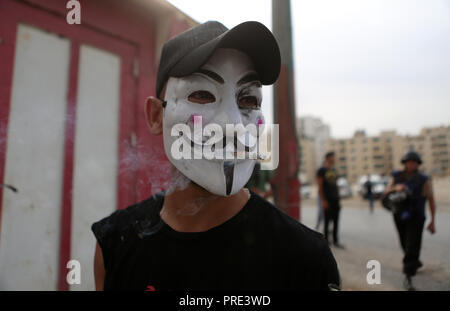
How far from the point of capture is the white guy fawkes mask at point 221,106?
0.97 metres

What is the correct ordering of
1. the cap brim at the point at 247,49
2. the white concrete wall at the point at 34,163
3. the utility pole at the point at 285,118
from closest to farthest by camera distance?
1. the cap brim at the point at 247,49
2. the white concrete wall at the point at 34,163
3. the utility pole at the point at 285,118

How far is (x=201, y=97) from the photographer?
1.03 m

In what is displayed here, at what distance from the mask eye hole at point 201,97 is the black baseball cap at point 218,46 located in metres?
0.08

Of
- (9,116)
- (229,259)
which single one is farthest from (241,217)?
(9,116)

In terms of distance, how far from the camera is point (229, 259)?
0.98 m

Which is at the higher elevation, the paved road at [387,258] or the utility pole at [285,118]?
the utility pole at [285,118]

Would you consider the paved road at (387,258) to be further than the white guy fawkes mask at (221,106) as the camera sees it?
Yes

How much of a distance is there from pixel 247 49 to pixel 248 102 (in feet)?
0.62

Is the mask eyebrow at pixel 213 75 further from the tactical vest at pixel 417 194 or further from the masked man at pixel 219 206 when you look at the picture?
the tactical vest at pixel 417 194

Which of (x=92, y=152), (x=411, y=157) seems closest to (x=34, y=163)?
(x=92, y=152)

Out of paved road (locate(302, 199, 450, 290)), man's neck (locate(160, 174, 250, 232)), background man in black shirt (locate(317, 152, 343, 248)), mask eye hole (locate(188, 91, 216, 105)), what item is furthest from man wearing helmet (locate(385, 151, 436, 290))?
mask eye hole (locate(188, 91, 216, 105))

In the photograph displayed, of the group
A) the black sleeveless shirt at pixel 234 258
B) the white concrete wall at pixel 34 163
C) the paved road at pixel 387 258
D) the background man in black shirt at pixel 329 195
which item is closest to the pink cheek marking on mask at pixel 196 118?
the black sleeveless shirt at pixel 234 258
